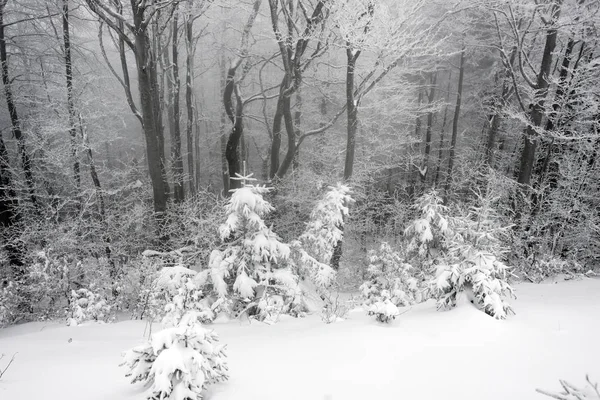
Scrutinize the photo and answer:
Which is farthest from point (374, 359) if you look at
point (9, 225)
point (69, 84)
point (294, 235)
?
point (69, 84)

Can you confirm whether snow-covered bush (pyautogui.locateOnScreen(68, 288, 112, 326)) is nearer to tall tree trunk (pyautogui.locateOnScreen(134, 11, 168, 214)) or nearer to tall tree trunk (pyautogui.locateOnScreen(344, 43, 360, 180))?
tall tree trunk (pyautogui.locateOnScreen(134, 11, 168, 214))

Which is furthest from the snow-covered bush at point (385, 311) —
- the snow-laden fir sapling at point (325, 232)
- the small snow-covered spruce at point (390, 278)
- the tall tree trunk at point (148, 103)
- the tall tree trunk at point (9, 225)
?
the tall tree trunk at point (9, 225)

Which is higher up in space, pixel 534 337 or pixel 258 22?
pixel 258 22

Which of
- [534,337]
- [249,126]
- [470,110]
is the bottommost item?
[534,337]

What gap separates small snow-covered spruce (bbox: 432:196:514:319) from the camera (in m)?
4.42

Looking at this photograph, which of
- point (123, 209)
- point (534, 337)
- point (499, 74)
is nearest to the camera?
point (534, 337)

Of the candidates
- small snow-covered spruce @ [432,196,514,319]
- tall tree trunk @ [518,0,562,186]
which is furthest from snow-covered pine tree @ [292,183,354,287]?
tall tree trunk @ [518,0,562,186]

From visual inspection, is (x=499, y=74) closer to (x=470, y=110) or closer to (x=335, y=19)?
(x=470, y=110)

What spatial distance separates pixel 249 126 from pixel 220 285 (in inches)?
640

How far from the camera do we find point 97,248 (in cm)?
993

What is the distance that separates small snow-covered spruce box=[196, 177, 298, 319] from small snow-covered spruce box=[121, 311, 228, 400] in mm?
3156

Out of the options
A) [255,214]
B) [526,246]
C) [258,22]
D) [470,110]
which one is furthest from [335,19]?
[470,110]

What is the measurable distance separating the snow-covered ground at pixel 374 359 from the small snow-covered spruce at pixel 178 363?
28 centimetres

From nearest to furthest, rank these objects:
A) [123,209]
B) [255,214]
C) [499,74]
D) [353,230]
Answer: [255,214] → [123,209] → [353,230] → [499,74]
